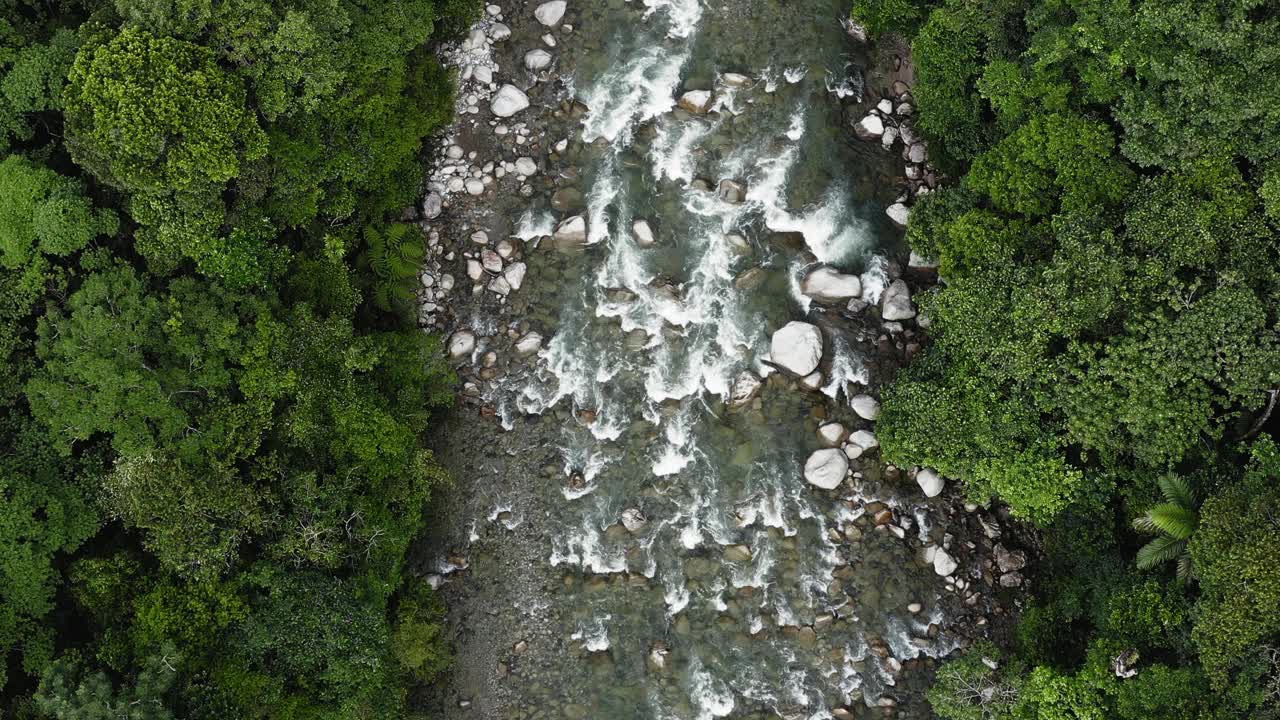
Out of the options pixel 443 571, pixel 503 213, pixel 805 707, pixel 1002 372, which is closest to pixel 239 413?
pixel 443 571

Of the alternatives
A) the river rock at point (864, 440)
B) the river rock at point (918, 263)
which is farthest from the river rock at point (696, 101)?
the river rock at point (864, 440)

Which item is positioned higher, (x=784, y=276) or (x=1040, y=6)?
(x=1040, y=6)

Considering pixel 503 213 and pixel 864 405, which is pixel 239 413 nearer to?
pixel 503 213

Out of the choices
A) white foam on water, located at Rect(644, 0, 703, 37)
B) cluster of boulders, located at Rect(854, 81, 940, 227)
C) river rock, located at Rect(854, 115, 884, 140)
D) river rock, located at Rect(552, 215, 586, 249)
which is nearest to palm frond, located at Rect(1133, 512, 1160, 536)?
cluster of boulders, located at Rect(854, 81, 940, 227)

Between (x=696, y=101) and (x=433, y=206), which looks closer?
(x=696, y=101)

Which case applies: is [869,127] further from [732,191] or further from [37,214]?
[37,214]

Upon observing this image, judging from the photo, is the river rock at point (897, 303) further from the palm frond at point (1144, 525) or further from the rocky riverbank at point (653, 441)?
the palm frond at point (1144, 525)

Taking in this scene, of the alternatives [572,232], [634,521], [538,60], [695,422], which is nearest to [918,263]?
[695,422]

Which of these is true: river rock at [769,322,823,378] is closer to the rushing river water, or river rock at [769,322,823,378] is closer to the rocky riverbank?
the rocky riverbank
